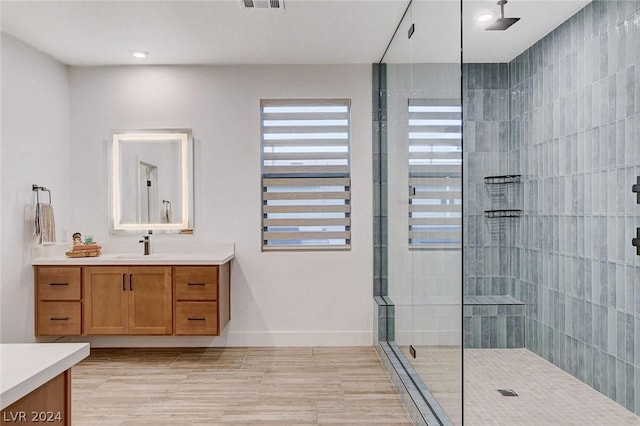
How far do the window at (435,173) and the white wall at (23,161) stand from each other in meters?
3.03

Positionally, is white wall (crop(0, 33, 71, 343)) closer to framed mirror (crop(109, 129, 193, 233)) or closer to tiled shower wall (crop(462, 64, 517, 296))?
framed mirror (crop(109, 129, 193, 233))

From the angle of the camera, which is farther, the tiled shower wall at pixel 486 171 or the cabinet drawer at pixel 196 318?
the tiled shower wall at pixel 486 171

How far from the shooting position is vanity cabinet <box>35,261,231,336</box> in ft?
12.3

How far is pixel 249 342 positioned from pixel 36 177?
91.1 inches

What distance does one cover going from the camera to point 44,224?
12.4ft

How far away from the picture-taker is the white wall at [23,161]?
3.50m

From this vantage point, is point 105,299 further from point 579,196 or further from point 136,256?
point 579,196

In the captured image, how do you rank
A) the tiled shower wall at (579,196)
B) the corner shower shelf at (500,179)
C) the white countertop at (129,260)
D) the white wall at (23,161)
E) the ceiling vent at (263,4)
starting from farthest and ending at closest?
the corner shower shelf at (500,179) < the white countertop at (129,260) < the white wall at (23,161) < the ceiling vent at (263,4) < the tiled shower wall at (579,196)

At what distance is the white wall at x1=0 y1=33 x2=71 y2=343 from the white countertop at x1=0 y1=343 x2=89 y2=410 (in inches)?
108

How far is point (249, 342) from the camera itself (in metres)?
4.25

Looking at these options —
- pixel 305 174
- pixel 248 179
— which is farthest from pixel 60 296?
pixel 305 174

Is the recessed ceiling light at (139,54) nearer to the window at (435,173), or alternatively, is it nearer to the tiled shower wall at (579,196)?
the window at (435,173)

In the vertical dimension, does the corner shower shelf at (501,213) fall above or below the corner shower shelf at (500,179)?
below

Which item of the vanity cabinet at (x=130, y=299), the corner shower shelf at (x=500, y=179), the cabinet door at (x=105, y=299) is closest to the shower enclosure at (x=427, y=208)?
the corner shower shelf at (x=500, y=179)
